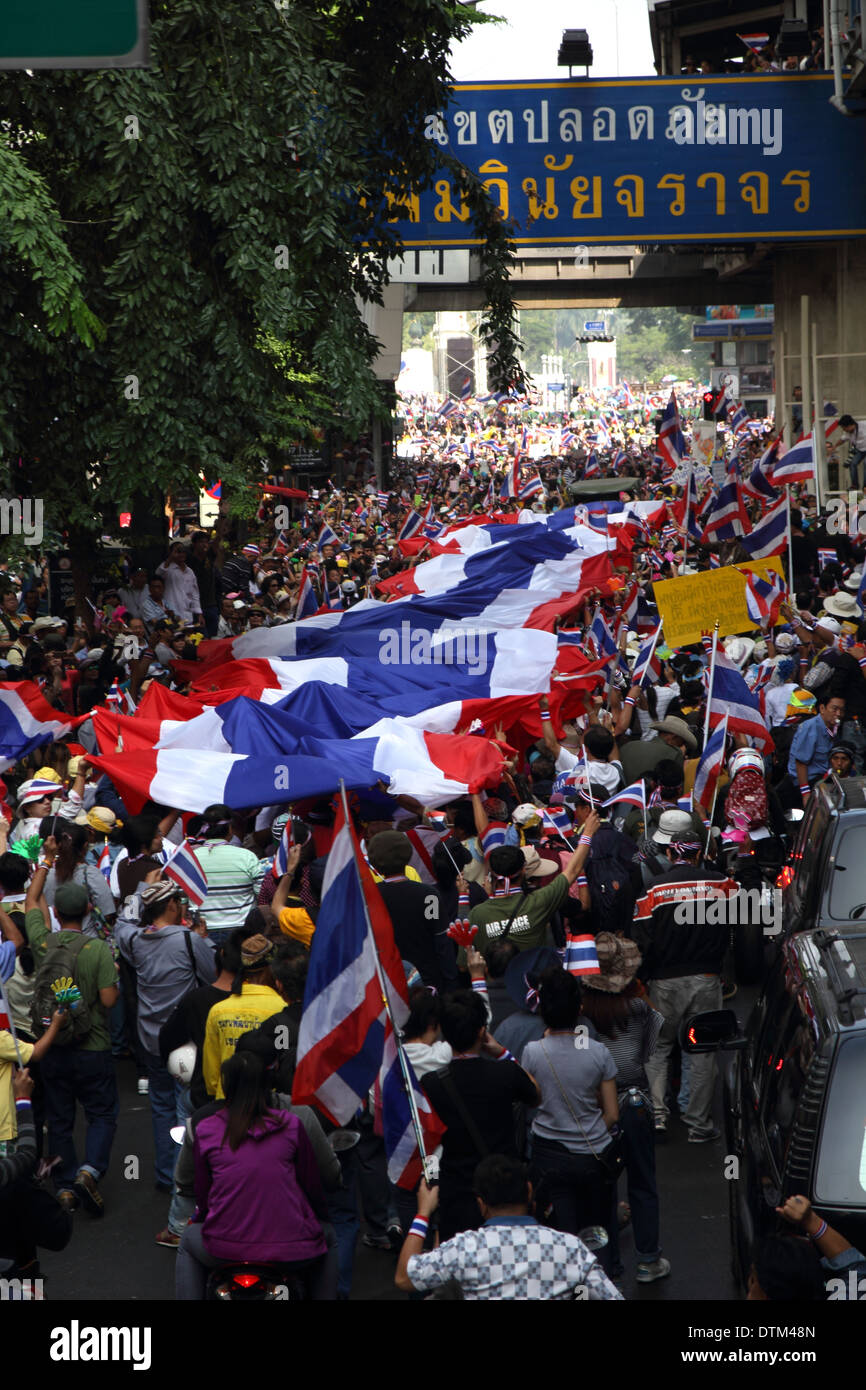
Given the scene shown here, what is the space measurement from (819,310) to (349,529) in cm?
1205

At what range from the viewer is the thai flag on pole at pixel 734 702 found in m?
10.7

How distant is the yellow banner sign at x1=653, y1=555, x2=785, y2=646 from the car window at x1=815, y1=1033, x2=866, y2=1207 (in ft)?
28.0

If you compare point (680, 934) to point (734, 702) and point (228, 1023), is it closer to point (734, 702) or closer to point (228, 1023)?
point (228, 1023)

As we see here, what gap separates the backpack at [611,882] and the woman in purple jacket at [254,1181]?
367 cm

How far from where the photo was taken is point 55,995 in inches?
300

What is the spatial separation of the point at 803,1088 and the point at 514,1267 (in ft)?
3.47

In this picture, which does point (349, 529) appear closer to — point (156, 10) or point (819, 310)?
point (819, 310)

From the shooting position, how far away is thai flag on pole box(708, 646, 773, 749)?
422 inches

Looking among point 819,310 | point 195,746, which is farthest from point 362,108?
point 819,310

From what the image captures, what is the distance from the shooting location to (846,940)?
5.69m

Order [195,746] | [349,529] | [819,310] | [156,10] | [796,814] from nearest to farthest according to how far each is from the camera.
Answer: [796,814]
[195,746]
[156,10]
[349,529]
[819,310]

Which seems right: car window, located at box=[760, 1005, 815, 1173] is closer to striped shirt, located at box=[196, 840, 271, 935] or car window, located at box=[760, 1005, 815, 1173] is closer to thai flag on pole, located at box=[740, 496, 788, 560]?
striped shirt, located at box=[196, 840, 271, 935]

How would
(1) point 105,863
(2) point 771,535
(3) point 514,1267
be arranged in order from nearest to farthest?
(3) point 514,1267
(1) point 105,863
(2) point 771,535

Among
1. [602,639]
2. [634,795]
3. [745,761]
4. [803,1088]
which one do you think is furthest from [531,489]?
[803,1088]
